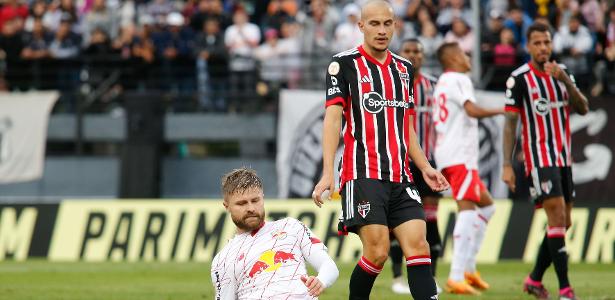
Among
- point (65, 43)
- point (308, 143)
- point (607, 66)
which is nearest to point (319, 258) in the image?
point (308, 143)

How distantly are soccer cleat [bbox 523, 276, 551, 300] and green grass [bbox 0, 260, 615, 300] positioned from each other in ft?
0.44

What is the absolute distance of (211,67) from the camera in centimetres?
2117

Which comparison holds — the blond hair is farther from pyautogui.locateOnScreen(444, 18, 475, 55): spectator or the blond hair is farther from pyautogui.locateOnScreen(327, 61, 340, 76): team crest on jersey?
pyautogui.locateOnScreen(444, 18, 475, 55): spectator

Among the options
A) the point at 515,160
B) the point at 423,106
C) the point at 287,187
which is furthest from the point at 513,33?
the point at 423,106

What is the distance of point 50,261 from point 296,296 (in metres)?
11.0

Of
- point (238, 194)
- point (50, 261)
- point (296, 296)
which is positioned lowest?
point (50, 261)

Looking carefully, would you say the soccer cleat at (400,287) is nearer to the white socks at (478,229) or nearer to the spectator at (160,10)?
the white socks at (478,229)

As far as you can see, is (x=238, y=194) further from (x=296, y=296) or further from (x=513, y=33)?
(x=513, y=33)

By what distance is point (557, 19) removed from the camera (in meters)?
20.7

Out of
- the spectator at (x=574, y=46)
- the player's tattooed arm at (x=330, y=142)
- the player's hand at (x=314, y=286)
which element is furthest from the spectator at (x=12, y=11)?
the player's hand at (x=314, y=286)

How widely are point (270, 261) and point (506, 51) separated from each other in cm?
1343

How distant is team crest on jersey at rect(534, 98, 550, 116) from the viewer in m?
11.0

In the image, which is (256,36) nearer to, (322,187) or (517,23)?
(517,23)

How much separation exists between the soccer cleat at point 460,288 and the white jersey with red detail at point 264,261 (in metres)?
4.87
